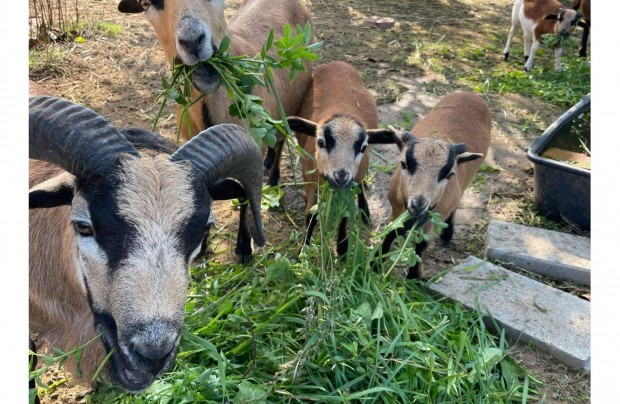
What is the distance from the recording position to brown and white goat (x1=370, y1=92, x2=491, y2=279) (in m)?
4.71

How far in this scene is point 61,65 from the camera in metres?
8.02

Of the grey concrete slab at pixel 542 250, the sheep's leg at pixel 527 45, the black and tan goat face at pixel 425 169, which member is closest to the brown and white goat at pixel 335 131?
the black and tan goat face at pixel 425 169

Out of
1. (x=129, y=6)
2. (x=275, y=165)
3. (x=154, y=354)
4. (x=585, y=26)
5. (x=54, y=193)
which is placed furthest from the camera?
(x=585, y=26)

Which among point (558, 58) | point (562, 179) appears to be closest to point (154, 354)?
point (562, 179)

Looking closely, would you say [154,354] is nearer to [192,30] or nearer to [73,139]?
[73,139]

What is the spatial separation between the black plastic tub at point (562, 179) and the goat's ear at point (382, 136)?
1.56 meters

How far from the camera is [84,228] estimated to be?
8.52 ft

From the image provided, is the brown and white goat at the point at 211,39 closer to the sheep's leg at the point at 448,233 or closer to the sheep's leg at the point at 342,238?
the sheep's leg at the point at 342,238

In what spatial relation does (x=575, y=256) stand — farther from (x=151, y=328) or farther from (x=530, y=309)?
(x=151, y=328)

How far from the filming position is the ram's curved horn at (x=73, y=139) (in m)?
2.57

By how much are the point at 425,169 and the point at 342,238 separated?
0.89 m

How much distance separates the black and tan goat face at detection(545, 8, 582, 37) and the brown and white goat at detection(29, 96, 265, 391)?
26.7 ft

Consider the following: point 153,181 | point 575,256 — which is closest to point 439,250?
point 575,256

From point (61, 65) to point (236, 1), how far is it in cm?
390
